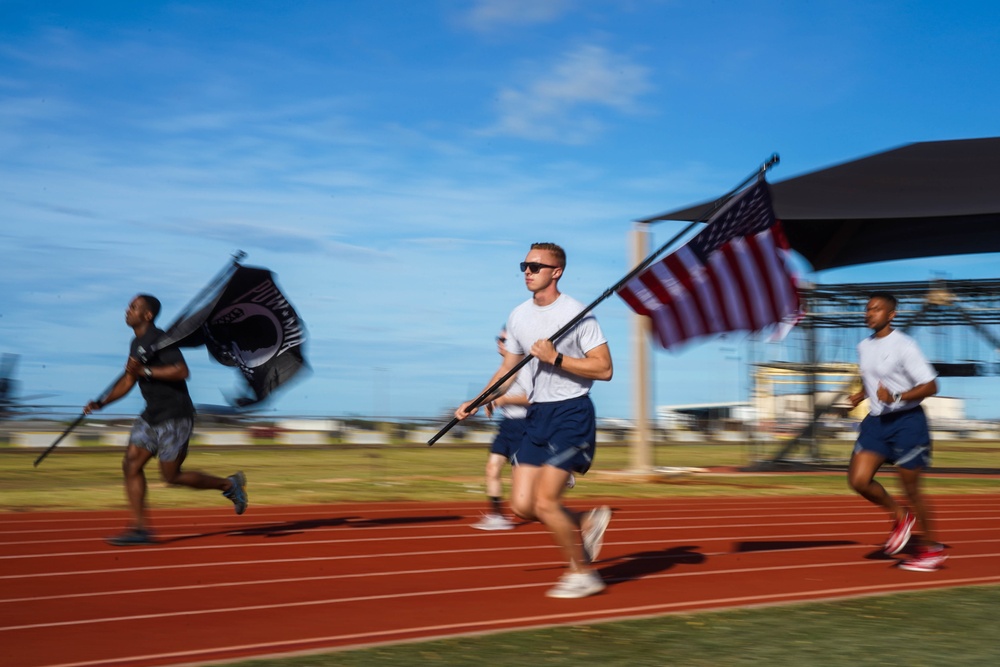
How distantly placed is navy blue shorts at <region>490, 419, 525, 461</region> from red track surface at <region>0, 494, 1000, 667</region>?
699 millimetres

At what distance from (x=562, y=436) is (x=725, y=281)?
2441mm

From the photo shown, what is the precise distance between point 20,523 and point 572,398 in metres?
6.30

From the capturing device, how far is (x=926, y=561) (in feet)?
25.4

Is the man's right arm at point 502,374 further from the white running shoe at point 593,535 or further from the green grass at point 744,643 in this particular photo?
the green grass at point 744,643

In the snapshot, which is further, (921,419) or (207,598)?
(921,419)

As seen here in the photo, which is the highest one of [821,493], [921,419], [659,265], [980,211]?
[980,211]

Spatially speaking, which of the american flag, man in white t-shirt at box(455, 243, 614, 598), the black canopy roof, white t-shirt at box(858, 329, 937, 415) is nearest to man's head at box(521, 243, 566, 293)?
man in white t-shirt at box(455, 243, 614, 598)

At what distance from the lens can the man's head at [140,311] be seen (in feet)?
28.0

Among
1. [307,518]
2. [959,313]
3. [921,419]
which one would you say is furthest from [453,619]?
[959,313]

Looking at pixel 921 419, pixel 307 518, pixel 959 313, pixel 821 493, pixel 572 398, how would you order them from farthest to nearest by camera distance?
pixel 959 313
pixel 821 493
pixel 307 518
pixel 921 419
pixel 572 398

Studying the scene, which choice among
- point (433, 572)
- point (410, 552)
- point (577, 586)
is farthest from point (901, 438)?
point (410, 552)

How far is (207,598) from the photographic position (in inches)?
253

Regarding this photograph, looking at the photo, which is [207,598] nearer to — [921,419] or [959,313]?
[921,419]

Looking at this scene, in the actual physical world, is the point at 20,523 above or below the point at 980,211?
below
